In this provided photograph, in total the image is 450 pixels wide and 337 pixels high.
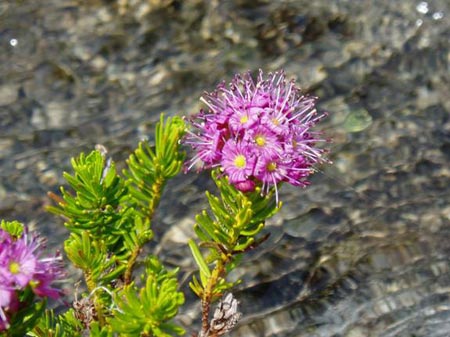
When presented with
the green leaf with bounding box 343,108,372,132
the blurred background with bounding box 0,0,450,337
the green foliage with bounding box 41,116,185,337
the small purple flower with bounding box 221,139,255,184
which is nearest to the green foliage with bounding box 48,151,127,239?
the green foliage with bounding box 41,116,185,337

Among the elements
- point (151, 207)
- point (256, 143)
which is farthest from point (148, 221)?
point (256, 143)

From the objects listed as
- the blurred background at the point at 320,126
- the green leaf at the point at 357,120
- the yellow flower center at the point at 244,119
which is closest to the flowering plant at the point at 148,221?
the yellow flower center at the point at 244,119

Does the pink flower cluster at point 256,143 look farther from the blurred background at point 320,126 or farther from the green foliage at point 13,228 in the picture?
the blurred background at point 320,126

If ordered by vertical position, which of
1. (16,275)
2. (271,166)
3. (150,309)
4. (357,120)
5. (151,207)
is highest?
(357,120)

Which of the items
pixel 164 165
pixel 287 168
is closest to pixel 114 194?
pixel 164 165

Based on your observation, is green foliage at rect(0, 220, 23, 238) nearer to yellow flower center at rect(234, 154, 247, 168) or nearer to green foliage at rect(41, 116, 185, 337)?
green foliage at rect(41, 116, 185, 337)

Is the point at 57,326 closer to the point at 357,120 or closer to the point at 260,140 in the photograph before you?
the point at 260,140

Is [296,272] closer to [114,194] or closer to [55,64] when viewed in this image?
[114,194]
